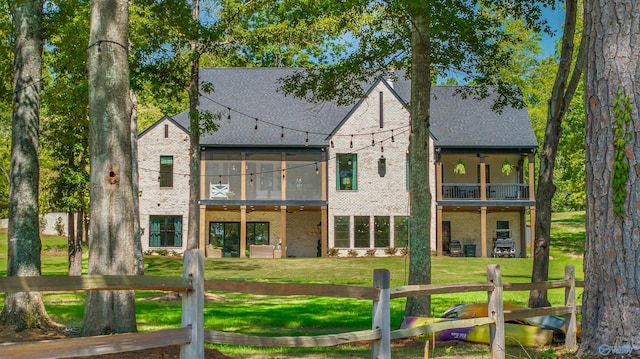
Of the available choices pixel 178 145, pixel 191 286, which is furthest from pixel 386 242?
pixel 191 286

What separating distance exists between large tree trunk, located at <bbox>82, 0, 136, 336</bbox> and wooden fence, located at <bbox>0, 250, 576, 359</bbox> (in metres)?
2.60

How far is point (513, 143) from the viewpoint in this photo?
39469 millimetres

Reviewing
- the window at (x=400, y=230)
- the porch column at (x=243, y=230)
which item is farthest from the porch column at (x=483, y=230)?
the porch column at (x=243, y=230)

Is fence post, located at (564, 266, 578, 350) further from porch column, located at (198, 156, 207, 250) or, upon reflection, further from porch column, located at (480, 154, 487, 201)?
porch column, located at (198, 156, 207, 250)

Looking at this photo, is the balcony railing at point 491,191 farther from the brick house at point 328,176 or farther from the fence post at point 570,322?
the fence post at point 570,322

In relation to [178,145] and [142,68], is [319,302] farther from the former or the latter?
[178,145]

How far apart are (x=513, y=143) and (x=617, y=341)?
1294 inches

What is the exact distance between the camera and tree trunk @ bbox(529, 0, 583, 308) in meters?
14.6

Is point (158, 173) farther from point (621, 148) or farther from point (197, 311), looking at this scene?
point (197, 311)

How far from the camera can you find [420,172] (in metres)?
13.0

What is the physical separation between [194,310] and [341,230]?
33.4m

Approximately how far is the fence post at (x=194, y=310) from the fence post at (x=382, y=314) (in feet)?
6.49

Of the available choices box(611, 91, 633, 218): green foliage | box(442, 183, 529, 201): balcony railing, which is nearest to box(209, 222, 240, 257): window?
box(442, 183, 529, 201): balcony railing

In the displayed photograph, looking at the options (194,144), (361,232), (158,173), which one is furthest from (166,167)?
(194,144)
